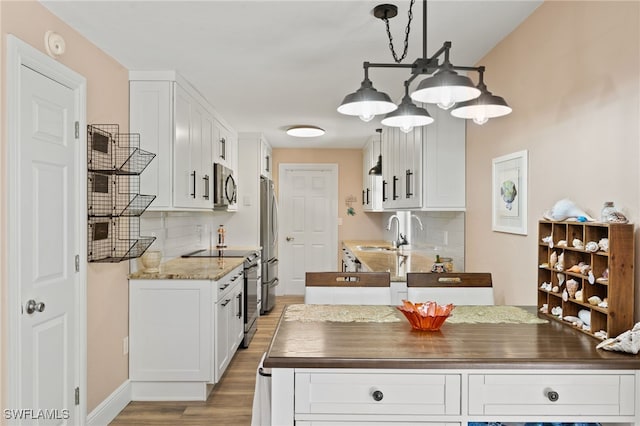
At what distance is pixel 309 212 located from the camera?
716 centimetres

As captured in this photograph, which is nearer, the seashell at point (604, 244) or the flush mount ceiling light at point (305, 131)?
the seashell at point (604, 244)

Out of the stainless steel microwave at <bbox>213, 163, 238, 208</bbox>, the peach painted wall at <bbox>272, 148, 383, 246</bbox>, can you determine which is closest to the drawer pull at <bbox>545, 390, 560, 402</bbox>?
the stainless steel microwave at <bbox>213, 163, 238, 208</bbox>

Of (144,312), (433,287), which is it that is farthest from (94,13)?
(433,287)

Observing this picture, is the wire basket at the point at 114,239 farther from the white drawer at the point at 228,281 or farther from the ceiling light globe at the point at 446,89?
the ceiling light globe at the point at 446,89

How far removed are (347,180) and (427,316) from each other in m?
5.41

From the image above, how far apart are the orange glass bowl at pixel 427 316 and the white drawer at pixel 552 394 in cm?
36

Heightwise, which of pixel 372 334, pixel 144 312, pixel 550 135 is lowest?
pixel 144 312

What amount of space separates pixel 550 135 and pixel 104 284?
275 centimetres

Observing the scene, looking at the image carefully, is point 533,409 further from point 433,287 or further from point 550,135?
point 550,135

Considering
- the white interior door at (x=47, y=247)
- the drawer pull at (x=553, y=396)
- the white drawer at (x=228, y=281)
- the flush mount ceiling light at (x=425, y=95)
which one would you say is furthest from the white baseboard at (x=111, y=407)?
the drawer pull at (x=553, y=396)

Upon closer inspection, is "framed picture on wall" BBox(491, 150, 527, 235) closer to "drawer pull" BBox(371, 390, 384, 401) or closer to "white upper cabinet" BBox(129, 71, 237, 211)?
"drawer pull" BBox(371, 390, 384, 401)

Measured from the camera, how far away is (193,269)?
3559 mm

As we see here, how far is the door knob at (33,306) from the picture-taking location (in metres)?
2.07

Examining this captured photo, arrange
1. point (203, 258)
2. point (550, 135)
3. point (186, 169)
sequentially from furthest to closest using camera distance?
1. point (203, 258)
2. point (186, 169)
3. point (550, 135)
